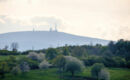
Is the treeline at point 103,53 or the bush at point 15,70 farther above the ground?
the treeline at point 103,53

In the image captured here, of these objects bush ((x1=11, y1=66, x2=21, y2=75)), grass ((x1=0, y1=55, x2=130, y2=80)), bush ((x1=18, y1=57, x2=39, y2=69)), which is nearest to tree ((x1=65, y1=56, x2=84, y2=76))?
grass ((x1=0, y1=55, x2=130, y2=80))

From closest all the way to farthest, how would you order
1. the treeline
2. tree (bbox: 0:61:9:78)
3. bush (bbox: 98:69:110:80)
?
bush (bbox: 98:69:110:80) → tree (bbox: 0:61:9:78) → the treeline

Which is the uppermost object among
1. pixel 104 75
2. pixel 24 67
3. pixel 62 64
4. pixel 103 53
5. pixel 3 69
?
pixel 103 53

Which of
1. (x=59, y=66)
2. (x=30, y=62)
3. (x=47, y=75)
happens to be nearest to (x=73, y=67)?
(x=59, y=66)

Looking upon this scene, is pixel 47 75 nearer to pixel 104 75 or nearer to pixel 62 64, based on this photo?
pixel 62 64

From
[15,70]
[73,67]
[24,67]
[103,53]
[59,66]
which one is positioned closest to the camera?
[15,70]

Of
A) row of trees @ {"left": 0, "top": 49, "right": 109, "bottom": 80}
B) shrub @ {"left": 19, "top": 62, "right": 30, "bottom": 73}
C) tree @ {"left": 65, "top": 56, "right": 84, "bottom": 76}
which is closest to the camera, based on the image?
row of trees @ {"left": 0, "top": 49, "right": 109, "bottom": 80}

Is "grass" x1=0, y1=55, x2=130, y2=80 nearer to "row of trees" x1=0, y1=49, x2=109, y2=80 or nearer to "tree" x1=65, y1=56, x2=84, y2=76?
"row of trees" x1=0, y1=49, x2=109, y2=80

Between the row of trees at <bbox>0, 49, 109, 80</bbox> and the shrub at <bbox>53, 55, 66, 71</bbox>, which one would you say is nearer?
the row of trees at <bbox>0, 49, 109, 80</bbox>

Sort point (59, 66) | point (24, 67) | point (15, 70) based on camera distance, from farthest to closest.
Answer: point (59, 66)
point (24, 67)
point (15, 70)

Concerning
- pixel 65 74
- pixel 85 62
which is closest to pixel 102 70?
pixel 65 74

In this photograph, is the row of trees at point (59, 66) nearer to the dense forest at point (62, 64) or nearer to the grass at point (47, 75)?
the dense forest at point (62, 64)

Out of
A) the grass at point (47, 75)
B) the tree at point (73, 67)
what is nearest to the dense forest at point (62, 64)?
the tree at point (73, 67)

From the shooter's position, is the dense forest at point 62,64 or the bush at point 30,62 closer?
the dense forest at point 62,64
